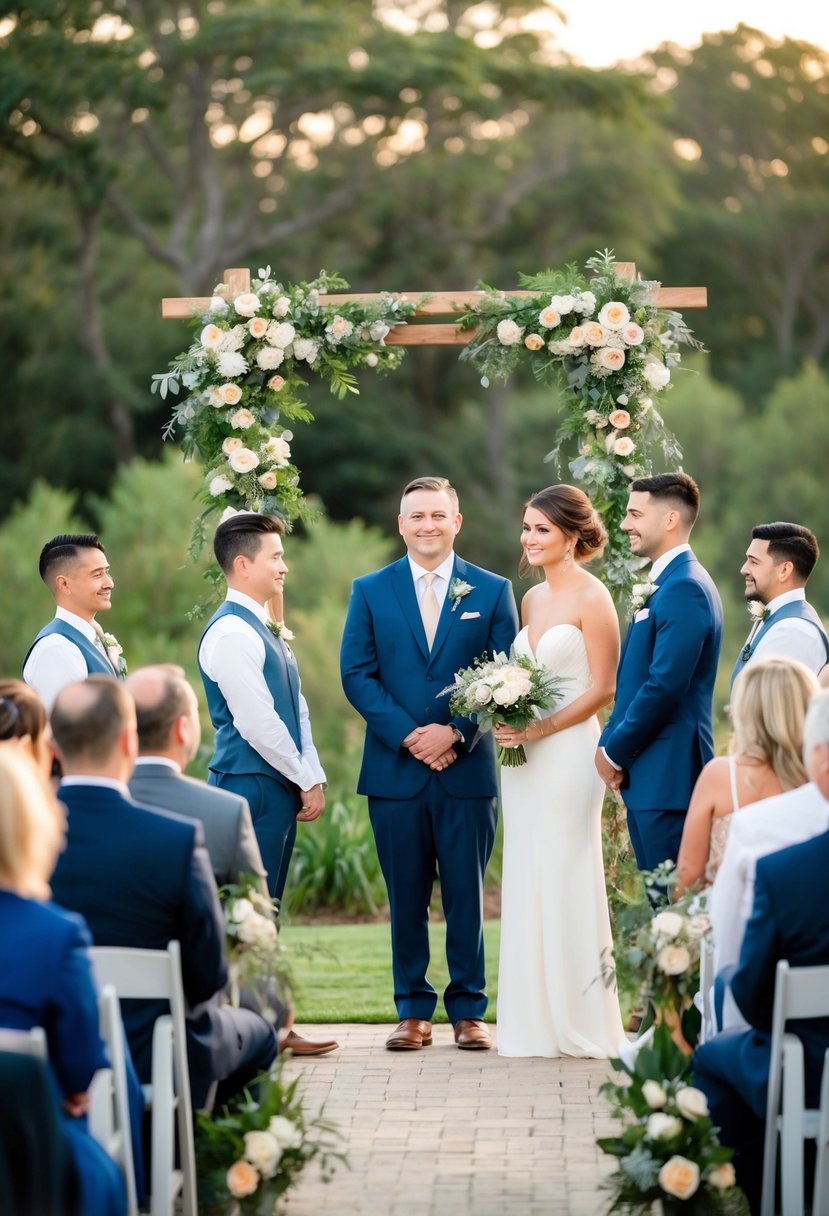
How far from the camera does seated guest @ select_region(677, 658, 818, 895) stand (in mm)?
4383

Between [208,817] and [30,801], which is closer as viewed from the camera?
[30,801]

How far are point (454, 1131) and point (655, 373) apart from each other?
3.47 metres

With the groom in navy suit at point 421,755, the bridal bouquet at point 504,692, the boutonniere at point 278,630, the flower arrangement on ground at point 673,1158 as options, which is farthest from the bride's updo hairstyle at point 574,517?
the flower arrangement on ground at point 673,1158

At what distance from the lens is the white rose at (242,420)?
743cm

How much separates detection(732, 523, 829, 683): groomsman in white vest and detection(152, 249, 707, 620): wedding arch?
694 mm

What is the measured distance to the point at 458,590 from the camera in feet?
22.2

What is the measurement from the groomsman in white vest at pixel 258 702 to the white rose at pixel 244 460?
702mm

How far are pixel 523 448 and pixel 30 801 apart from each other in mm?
27948

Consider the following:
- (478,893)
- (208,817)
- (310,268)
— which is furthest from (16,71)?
(208,817)

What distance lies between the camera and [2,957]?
3371 mm

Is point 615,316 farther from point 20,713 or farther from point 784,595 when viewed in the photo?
point 20,713

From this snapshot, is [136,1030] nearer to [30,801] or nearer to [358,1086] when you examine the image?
[30,801]

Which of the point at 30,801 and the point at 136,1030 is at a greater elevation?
the point at 30,801

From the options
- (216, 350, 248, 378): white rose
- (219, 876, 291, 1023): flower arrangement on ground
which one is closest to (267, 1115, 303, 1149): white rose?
(219, 876, 291, 1023): flower arrangement on ground
